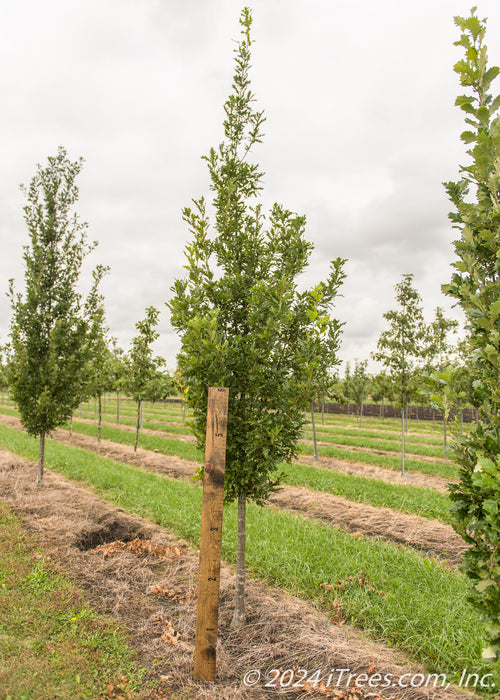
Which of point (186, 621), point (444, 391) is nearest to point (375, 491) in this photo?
point (186, 621)

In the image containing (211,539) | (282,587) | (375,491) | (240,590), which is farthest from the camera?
(375,491)

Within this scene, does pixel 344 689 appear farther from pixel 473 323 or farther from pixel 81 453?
pixel 81 453

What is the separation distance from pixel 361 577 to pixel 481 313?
3.94 meters

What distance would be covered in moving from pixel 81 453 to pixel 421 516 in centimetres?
1124

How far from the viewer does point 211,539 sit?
3309 mm

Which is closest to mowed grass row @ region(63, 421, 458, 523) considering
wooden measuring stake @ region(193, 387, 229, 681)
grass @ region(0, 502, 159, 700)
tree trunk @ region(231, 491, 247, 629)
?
tree trunk @ region(231, 491, 247, 629)

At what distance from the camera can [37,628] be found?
12.3 feet

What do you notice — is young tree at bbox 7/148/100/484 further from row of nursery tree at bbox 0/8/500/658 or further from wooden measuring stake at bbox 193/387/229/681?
wooden measuring stake at bbox 193/387/229/681

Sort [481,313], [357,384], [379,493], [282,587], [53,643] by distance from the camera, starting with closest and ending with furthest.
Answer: [481,313] < [53,643] < [282,587] < [379,493] < [357,384]

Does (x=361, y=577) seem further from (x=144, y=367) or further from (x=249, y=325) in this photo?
(x=144, y=367)

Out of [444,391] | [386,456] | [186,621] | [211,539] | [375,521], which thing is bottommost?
[386,456]

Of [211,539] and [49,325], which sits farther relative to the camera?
[49,325]

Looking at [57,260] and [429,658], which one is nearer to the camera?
[429,658]

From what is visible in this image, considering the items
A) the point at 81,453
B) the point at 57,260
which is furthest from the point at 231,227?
the point at 81,453
